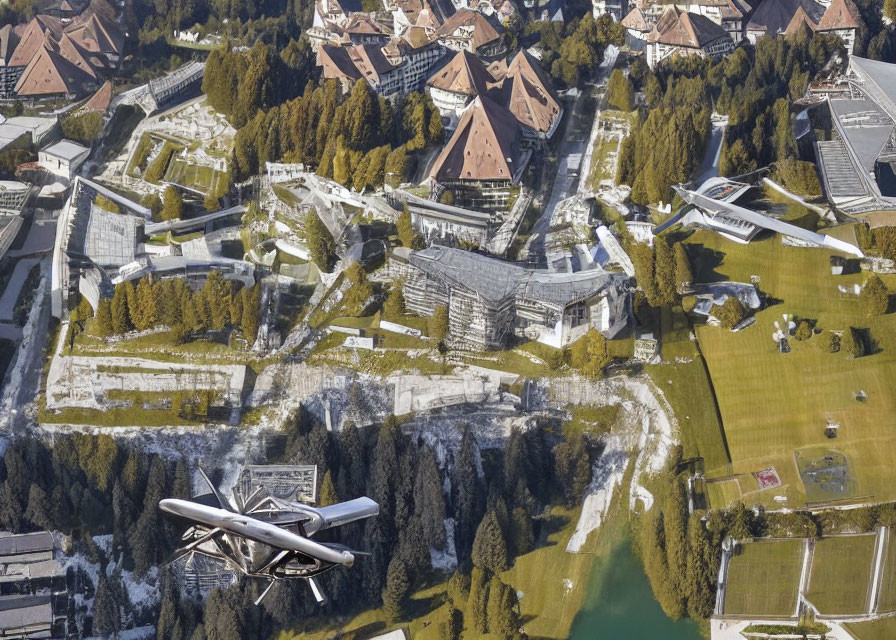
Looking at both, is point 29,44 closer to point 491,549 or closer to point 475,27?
point 475,27

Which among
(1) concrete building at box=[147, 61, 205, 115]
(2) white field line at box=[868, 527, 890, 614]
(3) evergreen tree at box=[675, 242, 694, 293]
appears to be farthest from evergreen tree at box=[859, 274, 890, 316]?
(1) concrete building at box=[147, 61, 205, 115]

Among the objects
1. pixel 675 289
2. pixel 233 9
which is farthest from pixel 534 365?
pixel 233 9

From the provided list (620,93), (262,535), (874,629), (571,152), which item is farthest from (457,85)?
(262,535)

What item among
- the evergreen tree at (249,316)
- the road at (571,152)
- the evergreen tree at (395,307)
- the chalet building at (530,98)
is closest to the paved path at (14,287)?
the evergreen tree at (249,316)

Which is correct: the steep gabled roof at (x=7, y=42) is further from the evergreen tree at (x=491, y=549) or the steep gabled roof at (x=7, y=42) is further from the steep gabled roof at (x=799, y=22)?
the steep gabled roof at (x=799, y=22)

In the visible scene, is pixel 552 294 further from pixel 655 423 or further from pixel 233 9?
pixel 233 9

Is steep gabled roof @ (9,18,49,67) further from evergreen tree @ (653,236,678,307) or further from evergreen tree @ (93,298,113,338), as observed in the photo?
evergreen tree @ (653,236,678,307)
